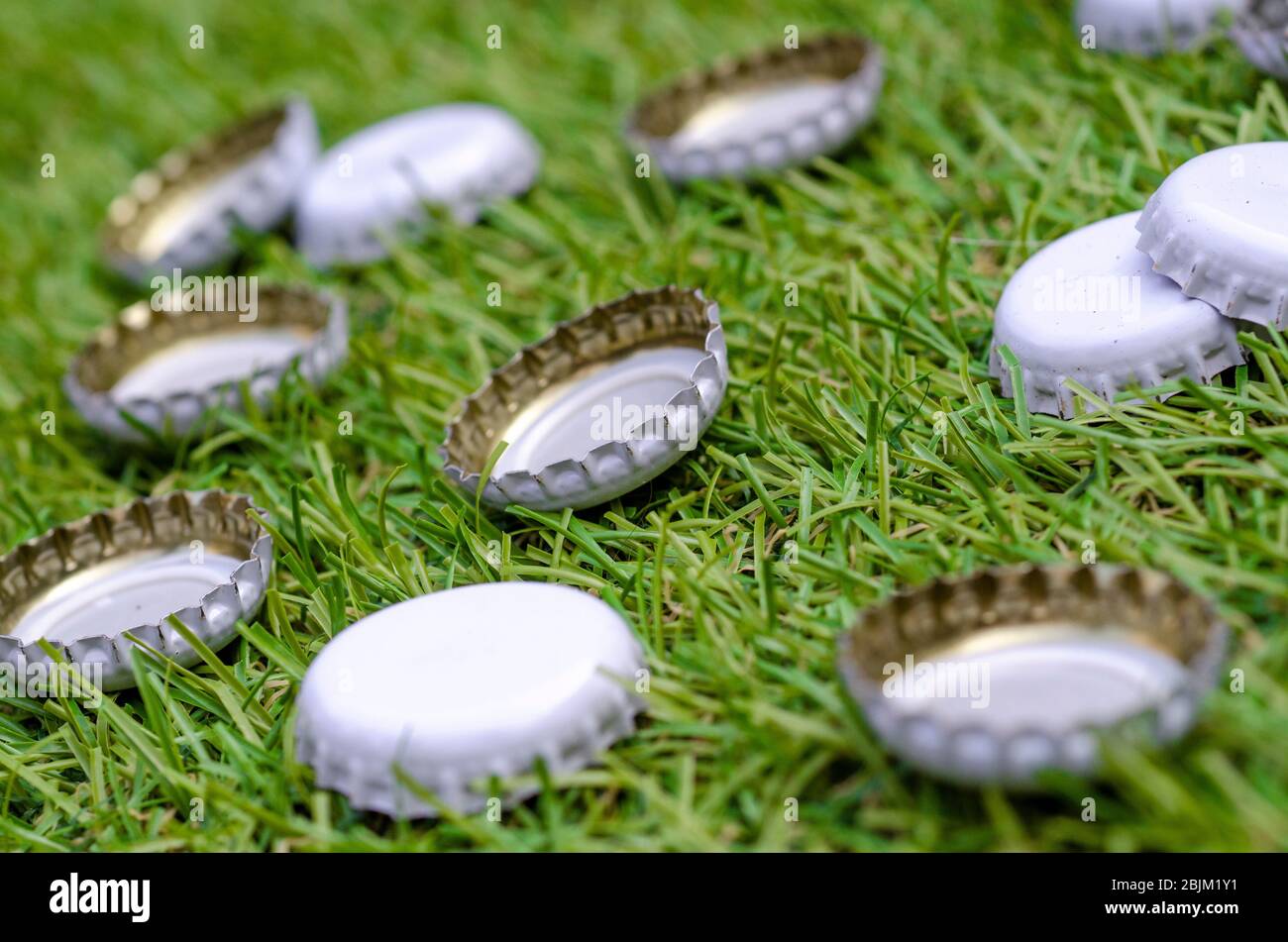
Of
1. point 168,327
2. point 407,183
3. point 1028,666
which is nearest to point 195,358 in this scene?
point 168,327

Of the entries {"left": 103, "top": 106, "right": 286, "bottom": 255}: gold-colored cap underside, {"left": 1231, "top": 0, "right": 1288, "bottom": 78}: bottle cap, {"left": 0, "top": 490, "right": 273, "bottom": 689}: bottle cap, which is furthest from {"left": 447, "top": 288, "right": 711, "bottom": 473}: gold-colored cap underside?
{"left": 103, "top": 106, "right": 286, "bottom": 255}: gold-colored cap underside

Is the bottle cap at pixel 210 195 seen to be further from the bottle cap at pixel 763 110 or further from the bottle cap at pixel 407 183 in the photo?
the bottle cap at pixel 763 110

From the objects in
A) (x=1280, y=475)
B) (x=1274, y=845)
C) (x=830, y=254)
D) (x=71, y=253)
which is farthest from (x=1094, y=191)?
(x=71, y=253)

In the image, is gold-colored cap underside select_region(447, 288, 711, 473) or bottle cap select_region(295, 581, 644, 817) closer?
bottle cap select_region(295, 581, 644, 817)

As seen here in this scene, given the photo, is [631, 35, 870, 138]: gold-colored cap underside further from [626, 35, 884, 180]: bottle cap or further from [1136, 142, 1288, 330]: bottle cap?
[1136, 142, 1288, 330]: bottle cap

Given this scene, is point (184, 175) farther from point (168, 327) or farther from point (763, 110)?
point (763, 110)

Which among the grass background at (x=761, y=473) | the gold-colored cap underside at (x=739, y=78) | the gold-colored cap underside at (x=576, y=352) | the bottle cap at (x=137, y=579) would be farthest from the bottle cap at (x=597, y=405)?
the gold-colored cap underside at (x=739, y=78)
